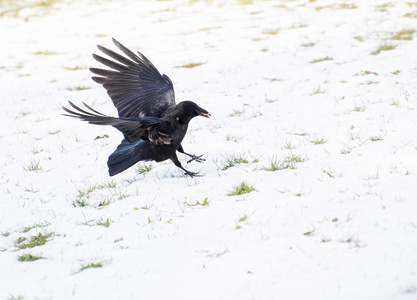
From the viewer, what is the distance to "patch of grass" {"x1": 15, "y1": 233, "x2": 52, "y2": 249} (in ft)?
12.0

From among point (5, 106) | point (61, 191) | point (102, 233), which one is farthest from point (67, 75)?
point (102, 233)

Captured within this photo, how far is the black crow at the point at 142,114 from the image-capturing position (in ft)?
14.6

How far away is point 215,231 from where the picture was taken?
358 cm

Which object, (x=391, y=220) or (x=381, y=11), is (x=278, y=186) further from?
(x=381, y=11)

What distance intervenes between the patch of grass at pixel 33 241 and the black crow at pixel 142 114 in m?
1.00

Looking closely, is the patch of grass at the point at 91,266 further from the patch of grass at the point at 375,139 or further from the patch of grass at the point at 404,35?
the patch of grass at the point at 404,35

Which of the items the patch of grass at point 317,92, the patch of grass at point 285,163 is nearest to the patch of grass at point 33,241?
the patch of grass at point 285,163

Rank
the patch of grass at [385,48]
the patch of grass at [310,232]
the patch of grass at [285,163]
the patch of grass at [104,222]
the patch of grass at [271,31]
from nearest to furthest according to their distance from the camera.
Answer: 1. the patch of grass at [310,232]
2. the patch of grass at [104,222]
3. the patch of grass at [285,163]
4. the patch of grass at [385,48]
5. the patch of grass at [271,31]

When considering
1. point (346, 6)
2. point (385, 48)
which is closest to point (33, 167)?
point (385, 48)

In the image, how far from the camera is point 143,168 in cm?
537

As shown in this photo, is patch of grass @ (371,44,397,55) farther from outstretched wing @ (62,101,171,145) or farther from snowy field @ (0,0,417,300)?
outstretched wing @ (62,101,171,145)

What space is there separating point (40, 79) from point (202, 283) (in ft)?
26.1

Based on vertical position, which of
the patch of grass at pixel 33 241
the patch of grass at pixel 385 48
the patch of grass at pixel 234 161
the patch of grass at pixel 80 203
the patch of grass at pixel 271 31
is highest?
the patch of grass at pixel 271 31

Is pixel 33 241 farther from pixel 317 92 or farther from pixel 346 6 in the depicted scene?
pixel 346 6
